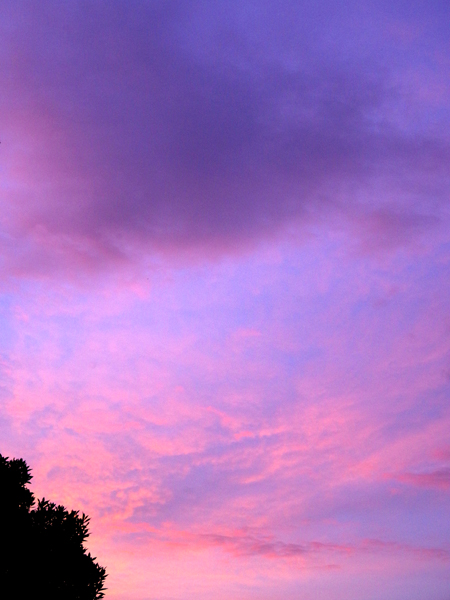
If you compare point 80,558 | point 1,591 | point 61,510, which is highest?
point 61,510

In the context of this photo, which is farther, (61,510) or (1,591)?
(61,510)

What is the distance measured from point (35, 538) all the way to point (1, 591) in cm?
390

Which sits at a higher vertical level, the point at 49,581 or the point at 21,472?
the point at 21,472

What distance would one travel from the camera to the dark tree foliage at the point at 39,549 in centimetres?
4097

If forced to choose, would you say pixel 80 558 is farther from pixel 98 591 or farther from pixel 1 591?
pixel 1 591

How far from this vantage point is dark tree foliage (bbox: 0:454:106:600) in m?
41.0

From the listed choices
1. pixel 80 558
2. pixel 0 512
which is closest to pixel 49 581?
pixel 80 558

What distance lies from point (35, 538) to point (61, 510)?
276cm

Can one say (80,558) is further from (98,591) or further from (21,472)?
(21,472)

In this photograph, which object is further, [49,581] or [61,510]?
[61,510]

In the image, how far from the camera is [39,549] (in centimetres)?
4209

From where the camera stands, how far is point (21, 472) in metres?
43.4

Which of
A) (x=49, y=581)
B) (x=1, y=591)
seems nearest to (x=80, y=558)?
(x=49, y=581)

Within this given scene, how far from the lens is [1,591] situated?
39.9 m
